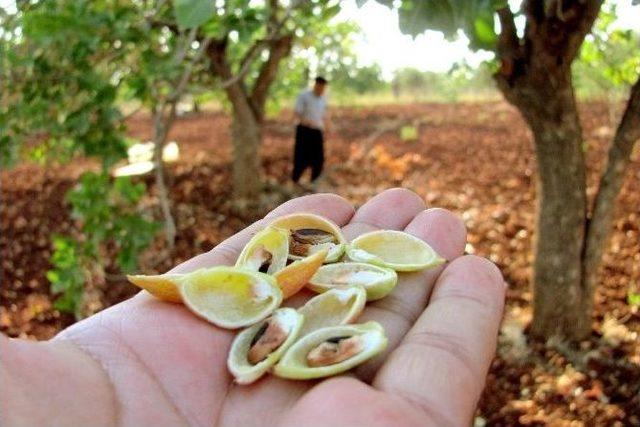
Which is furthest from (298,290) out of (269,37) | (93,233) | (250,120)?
(250,120)

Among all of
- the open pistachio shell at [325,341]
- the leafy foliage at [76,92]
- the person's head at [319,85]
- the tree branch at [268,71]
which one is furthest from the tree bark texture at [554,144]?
the person's head at [319,85]

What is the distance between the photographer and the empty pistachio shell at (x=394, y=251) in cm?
142

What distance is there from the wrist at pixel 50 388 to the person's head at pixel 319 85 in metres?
3.97

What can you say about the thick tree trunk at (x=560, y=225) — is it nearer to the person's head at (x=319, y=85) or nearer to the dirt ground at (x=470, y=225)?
the dirt ground at (x=470, y=225)

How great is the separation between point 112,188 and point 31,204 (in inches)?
90.0

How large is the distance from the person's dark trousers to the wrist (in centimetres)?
399

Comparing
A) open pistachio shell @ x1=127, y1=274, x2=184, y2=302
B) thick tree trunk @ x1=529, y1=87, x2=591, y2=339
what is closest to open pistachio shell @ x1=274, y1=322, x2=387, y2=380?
open pistachio shell @ x1=127, y1=274, x2=184, y2=302

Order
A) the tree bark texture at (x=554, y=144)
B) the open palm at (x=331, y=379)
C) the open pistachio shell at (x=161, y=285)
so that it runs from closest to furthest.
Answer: the open palm at (x=331, y=379) → the open pistachio shell at (x=161, y=285) → the tree bark texture at (x=554, y=144)

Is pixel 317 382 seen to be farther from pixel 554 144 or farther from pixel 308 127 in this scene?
pixel 308 127

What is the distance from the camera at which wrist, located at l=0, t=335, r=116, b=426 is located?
36.6 inches

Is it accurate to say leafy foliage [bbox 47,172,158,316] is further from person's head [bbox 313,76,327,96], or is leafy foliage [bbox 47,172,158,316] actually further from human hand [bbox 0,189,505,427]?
person's head [bbox 313,76,327,96]

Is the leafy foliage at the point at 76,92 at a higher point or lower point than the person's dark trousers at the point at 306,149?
higher

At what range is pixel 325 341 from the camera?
45.8 inches

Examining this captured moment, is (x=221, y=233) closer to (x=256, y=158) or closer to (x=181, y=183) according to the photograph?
(x=256, y=158)
